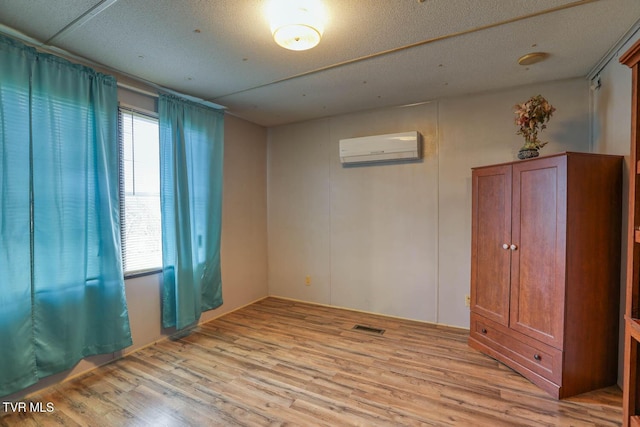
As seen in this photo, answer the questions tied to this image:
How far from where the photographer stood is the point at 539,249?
7.14ft

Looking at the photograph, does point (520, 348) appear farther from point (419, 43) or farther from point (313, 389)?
point (419, 43)

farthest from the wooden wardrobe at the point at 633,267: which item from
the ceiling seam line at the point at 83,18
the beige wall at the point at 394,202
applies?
the ceiling seam line at the point at 83,18

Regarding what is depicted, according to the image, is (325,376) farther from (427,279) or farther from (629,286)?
(629,286)

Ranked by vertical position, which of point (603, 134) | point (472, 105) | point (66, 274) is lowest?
point (66, 274)

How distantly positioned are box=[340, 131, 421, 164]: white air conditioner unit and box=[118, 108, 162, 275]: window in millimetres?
2170

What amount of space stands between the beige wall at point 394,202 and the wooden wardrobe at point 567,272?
2.73 ft

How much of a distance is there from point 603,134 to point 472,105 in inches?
44.7

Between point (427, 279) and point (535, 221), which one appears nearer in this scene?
point (535, 221)

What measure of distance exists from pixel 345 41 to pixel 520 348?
2.78m

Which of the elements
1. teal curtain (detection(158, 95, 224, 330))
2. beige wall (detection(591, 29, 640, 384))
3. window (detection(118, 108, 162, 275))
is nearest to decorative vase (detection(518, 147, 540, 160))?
beige wall (detection(591, 29, 640, 384))

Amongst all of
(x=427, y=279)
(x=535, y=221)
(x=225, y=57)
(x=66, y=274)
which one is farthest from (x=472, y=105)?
(x=66, y=274)

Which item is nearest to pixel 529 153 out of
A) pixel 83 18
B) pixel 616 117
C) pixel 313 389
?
pixel 616 117

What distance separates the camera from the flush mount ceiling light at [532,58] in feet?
7.36

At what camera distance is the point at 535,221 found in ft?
7.23
